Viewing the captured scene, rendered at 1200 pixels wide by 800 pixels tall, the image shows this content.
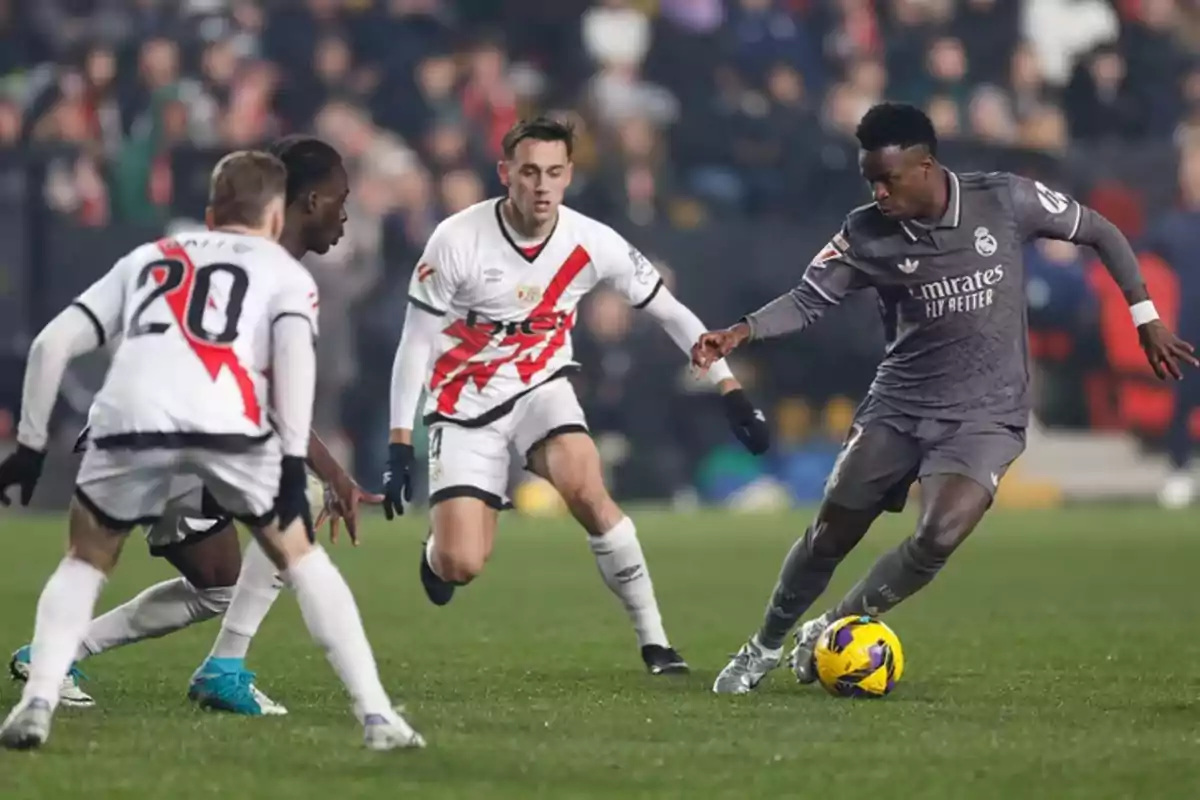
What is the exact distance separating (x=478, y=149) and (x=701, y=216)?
1988mm

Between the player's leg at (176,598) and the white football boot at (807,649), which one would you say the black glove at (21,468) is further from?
the white football boot at (807,649)

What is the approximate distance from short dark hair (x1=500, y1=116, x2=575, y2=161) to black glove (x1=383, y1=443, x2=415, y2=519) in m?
1.29

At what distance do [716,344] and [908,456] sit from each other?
37.1 inches

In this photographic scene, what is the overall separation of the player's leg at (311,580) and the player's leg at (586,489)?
2.86 meters

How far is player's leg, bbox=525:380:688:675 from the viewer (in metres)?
9.66

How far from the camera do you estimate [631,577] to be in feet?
32.0

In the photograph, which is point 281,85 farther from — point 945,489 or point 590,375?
point 945,489

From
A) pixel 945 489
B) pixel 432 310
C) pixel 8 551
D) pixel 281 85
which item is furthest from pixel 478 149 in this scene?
pixel 945 489

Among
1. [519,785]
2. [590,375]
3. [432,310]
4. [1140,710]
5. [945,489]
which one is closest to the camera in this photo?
[519,785]

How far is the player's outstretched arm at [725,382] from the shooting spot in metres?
8.98

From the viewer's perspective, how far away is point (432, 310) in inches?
375

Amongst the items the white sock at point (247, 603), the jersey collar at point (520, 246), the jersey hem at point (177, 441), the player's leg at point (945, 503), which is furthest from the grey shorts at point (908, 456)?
the jersey hem at point (177, 441)

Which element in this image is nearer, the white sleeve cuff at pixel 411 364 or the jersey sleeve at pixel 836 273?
the jersey sleeve at pixel 836 273

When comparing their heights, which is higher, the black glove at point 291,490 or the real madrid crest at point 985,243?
the real madrid crest at point 985,243
